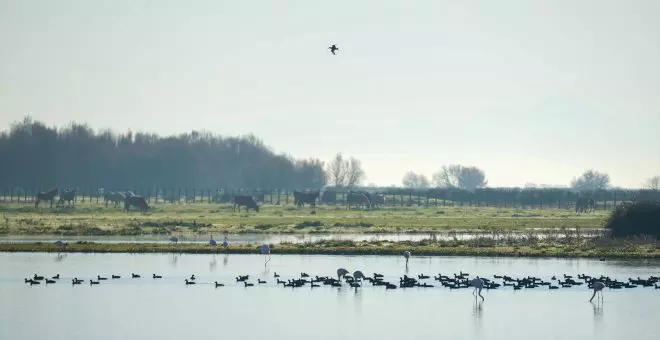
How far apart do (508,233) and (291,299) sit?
33463mm

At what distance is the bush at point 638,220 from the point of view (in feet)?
218

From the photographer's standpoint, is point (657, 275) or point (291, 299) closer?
point (291, 299)

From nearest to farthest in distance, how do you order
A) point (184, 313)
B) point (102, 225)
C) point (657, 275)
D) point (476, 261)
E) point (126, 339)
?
1. point (126, 339)
2. point (184, 313)
3. point (657, 275)
4. point (476, 261)
5. point (102, 225)

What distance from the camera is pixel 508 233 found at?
6912cm

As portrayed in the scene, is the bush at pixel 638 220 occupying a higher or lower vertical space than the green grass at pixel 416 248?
higher

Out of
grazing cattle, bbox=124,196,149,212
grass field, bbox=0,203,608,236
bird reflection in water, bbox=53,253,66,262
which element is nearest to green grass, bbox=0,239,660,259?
bird reflection in water, bbox=53,253,66,262

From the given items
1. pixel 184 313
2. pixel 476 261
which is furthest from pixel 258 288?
pixel 476 261

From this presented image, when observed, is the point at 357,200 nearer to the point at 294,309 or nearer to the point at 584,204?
the point at 584,204

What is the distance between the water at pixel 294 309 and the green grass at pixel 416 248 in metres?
6.98

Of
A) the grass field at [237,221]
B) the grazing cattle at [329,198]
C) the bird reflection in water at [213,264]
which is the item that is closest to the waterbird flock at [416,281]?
the bird reflection in water at [213,264]

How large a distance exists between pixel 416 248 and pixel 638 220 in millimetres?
17749

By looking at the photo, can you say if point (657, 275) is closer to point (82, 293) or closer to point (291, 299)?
point (291, 299)

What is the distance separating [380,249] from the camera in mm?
57438

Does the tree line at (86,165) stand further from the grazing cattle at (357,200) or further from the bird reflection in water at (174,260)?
the bird reflection in water at (174,260)
